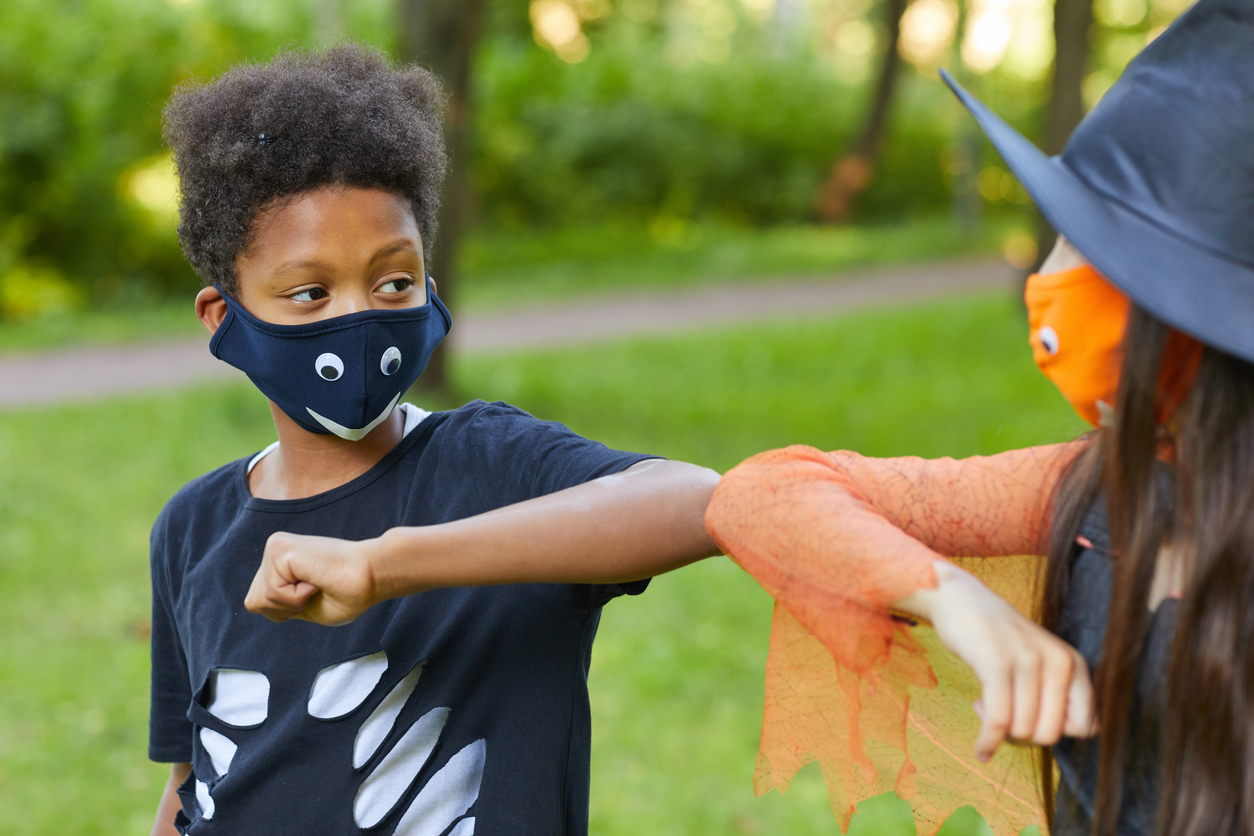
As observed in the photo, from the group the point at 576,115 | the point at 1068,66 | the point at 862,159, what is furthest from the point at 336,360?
the point at 862,159

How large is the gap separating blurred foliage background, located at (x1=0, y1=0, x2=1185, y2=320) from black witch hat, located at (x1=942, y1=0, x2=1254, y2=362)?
1.47m

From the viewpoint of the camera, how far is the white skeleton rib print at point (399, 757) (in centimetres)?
168

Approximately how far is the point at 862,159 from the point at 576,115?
172 inches

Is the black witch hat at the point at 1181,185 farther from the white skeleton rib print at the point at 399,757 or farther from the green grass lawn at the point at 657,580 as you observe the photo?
the white skeleton rib print at the point at 399,757

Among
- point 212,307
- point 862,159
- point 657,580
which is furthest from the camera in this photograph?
point 862,159

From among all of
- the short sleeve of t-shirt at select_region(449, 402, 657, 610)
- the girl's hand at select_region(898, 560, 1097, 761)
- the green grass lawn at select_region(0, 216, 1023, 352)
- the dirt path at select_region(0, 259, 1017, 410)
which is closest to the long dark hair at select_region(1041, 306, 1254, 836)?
the girl's hand at select_region(898, 560, 1097, 761)

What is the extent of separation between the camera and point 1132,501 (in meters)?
1.29

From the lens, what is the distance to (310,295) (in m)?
1.74

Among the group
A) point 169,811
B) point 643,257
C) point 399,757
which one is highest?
point 399,757

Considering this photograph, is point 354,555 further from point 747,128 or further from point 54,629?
point 747,128

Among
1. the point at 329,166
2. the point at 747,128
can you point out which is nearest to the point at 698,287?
the point at 747,128

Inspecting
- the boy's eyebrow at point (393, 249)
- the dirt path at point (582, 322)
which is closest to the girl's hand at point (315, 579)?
the boy's eyebrow at point (393, 249)

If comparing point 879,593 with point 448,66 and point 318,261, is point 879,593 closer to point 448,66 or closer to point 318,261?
point 318,261

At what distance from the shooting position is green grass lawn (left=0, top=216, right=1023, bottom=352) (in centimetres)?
1237
